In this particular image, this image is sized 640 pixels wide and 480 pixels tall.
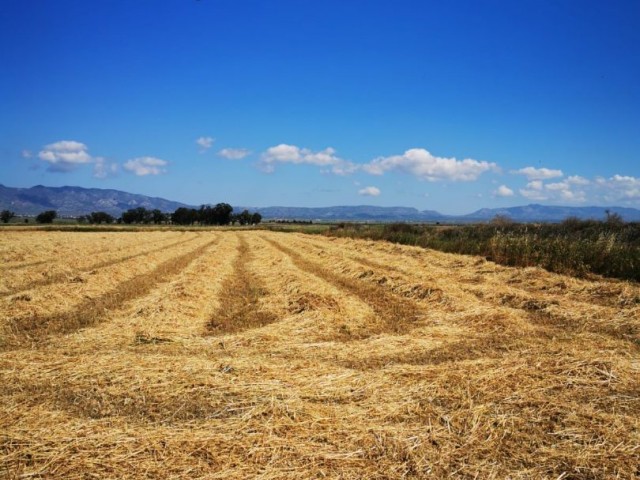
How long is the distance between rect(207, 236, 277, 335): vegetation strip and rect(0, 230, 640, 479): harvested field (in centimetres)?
12

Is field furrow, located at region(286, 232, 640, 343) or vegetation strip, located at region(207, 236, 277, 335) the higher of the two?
field furrow, located at region(286, 232, 640, 343)

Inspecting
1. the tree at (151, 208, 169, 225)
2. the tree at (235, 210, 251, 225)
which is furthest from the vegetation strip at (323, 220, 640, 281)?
the tree at (151, 208, 169, 225)

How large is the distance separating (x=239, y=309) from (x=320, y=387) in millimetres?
5711

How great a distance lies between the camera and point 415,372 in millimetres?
5879

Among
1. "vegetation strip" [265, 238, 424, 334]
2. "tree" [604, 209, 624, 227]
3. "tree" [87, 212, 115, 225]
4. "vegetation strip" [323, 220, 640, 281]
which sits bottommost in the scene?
"vegetation strip" [265, 238, 424, 334]

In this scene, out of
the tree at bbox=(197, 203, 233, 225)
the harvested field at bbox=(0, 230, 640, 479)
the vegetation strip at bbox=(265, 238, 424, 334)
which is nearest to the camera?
the harvested field at bbox=(0, 230, 640, 479)

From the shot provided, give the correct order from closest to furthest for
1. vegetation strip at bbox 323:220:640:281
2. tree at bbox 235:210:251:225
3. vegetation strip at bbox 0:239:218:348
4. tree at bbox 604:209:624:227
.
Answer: vegetation strip at bbox 0:239:218:348, vegetation strip at bbox 323:220:640:281, tree at bbox 604:209:624:227, tree at bbox 235:210:251:225

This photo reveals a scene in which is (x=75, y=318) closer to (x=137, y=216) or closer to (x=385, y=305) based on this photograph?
(x=385, y=305)

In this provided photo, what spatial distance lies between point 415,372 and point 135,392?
375 cm

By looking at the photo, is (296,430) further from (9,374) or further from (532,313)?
(532,313)

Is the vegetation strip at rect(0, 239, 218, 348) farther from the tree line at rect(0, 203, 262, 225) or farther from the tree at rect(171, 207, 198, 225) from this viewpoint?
the tree at rect(171, 207, 198, 225)

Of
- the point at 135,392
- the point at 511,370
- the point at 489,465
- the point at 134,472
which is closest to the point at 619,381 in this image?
the point at 511,370

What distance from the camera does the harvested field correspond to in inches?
150

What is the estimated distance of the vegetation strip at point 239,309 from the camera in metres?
9.09
